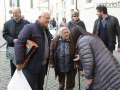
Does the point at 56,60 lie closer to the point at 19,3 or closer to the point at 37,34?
the point at 37,34

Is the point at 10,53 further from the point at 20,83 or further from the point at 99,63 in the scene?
the point at 99,63

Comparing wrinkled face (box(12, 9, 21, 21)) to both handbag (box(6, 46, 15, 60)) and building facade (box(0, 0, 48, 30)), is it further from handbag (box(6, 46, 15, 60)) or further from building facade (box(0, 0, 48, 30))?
building facade (box(0, 0, 48, 30))

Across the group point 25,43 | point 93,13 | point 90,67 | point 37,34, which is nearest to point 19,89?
point 25,43

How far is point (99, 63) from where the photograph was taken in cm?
260

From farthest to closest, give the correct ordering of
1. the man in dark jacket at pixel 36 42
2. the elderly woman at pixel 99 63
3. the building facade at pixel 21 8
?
the building facade at pixel 21 8, the man in dark jacket at pixel 36 42, the elderly woman at pixel 99 63

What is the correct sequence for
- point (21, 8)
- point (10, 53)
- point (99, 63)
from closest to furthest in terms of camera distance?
point (99, 63)
point (10, 53)
point (21, 8)

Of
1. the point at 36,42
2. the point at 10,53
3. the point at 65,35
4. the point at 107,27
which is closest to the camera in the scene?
the point at 36,42

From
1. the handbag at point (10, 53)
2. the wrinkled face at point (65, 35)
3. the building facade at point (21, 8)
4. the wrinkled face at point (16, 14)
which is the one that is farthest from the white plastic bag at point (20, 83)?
the building facade at point (21, 8)

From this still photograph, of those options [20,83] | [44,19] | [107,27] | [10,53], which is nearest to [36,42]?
[44,19]

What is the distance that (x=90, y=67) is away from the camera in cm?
259

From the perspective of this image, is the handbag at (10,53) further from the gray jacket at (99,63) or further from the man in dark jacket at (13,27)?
the gray jacket at (99,63)

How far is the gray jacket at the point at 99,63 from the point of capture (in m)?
2.59

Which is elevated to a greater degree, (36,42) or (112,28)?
(112,28)

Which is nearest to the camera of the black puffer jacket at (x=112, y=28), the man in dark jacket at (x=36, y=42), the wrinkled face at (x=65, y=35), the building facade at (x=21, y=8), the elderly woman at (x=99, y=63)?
the elderly woman at (x=99, y=63)
